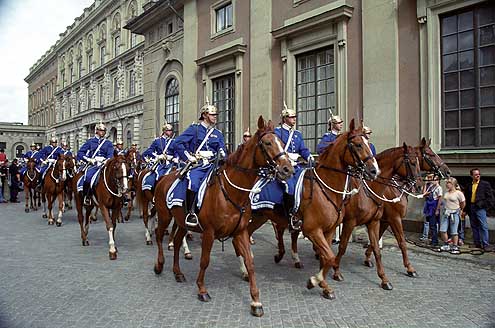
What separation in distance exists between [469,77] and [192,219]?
823 cm

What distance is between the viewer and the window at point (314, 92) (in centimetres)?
1373

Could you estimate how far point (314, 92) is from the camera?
14273mm

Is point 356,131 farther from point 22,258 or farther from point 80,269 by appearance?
point 22,258

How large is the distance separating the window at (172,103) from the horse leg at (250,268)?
1639cm

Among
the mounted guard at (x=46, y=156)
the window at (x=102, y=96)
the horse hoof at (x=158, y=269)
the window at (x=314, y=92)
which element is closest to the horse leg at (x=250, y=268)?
the horse hoof at (x=158, y=269)

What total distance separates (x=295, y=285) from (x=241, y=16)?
43.8 ft

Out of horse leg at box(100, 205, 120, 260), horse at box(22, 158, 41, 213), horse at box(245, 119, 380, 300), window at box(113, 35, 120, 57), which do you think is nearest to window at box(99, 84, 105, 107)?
window at box(113, 35, 120, 57)

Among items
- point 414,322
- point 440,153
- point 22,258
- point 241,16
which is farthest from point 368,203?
point 241,16

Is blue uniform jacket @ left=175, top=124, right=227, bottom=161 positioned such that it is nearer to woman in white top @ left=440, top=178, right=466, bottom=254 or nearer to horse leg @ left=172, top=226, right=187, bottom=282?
horse leg @ left=172, top=226, right=187, bottom=282

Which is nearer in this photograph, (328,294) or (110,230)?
(328,294)

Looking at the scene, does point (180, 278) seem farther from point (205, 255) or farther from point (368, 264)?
point (368, 264)

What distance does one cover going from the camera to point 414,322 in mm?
5016

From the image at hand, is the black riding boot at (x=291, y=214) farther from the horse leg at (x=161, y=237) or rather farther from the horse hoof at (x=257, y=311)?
the horse leg at (x=161, y=237)

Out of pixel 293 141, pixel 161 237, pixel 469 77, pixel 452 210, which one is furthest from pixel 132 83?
pixel 452 210
